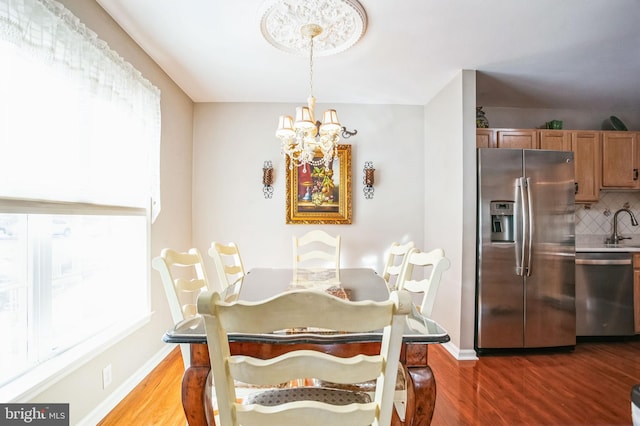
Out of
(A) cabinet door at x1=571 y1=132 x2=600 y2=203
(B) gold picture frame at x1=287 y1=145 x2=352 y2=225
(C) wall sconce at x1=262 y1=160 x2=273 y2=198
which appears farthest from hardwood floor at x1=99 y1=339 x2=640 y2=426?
(C) wall sconce at x1=262 y1=160 x2=273 y2=198

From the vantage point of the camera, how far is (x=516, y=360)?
8.29 feet

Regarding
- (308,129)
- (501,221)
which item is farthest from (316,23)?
(501,221)

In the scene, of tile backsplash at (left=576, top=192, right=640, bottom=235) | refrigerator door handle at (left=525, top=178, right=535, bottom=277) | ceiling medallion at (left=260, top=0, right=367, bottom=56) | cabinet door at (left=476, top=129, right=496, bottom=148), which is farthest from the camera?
tile backsplash at (left=576, top=192, right=640, bottom=235)

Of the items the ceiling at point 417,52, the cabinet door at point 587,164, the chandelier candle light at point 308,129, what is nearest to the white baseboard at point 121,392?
the chandelier candle light at point 308,129

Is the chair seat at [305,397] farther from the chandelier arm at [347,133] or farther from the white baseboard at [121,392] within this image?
the chandelier arm at [347,133]

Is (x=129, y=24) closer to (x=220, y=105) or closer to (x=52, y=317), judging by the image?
(x=220, y=105)

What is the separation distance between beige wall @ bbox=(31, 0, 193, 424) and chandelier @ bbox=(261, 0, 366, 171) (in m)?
1.04

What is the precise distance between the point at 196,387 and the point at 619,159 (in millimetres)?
4509

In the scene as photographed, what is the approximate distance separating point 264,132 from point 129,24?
1594 mm

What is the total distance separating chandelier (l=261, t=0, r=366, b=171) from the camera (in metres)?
1.77

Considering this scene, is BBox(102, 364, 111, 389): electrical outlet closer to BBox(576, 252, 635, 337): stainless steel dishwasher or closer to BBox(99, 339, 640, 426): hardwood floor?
BBox(99, 339, 640, 426): hardwood floor

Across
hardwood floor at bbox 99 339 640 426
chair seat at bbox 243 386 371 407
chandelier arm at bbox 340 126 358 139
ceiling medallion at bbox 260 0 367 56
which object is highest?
ceiling medallion at bbox 260 0 367 56

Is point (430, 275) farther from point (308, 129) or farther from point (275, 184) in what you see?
point (275, 184)

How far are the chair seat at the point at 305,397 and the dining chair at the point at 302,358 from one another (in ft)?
1.07
